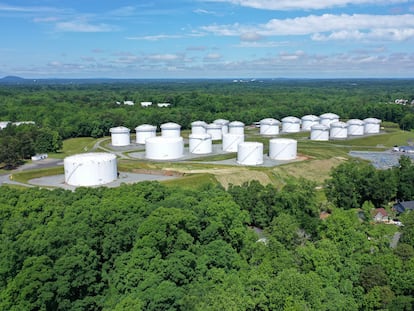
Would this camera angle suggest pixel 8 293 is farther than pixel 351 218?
No

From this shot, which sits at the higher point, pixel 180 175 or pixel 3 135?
pixel 3 135

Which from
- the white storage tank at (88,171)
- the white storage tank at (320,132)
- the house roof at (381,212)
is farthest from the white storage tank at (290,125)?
the house roof at (381,212)

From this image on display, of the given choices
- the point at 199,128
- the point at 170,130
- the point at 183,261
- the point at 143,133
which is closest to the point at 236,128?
the point at 199,128

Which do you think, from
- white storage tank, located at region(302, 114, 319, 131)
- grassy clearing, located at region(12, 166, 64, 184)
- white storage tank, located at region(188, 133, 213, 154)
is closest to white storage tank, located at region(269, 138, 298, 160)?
white storage tank, located at region(188, 133, 213, 154)

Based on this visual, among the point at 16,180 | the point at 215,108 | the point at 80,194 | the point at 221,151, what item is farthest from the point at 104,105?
the point at 80,194

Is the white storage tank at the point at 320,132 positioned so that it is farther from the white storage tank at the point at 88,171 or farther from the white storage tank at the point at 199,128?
the white storage tank at the point at 88,171

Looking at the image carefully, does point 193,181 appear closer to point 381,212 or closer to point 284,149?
point 381,212

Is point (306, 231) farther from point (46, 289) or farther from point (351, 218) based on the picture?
point (46, 289)
